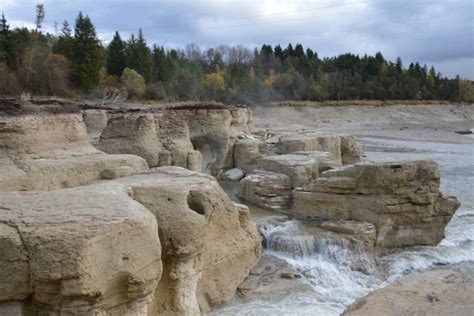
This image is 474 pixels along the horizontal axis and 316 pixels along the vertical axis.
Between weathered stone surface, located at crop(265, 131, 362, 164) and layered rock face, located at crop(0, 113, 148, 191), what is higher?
layered rock face, located at crop(0, 113, 148, 191)

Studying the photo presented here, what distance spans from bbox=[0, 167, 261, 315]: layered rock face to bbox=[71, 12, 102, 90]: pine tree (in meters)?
28.9

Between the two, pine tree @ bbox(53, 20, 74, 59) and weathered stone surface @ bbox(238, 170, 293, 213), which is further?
pine tree @ bbox(53, 20, 74, 59)

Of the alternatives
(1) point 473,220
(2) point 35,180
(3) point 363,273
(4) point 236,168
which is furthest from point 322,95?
(2) point 35,180

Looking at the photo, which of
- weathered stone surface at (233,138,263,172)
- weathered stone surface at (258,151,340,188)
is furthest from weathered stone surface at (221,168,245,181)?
weathered stone surface at (258,151,340,188)

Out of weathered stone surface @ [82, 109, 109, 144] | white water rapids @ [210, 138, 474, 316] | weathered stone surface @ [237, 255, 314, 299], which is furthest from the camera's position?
weathered stone surface @ [82, 109, 109, 144]

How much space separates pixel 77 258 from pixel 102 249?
0.24m

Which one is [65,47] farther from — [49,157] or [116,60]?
[49,157]

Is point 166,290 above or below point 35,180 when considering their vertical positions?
below

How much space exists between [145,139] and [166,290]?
6.82 meters

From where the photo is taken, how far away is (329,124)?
5009cm

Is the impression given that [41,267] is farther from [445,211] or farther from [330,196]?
[445,211]

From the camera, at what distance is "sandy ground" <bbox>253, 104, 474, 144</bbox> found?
45.0 metres

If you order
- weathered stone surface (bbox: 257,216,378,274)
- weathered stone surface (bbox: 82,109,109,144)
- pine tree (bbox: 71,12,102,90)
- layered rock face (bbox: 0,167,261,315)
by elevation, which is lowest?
weathered stone surface (bbox: 257,216,378,274)

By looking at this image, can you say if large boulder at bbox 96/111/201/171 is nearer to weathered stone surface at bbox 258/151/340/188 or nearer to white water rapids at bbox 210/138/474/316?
weathered stone surface at bbox 258/151/340/188
